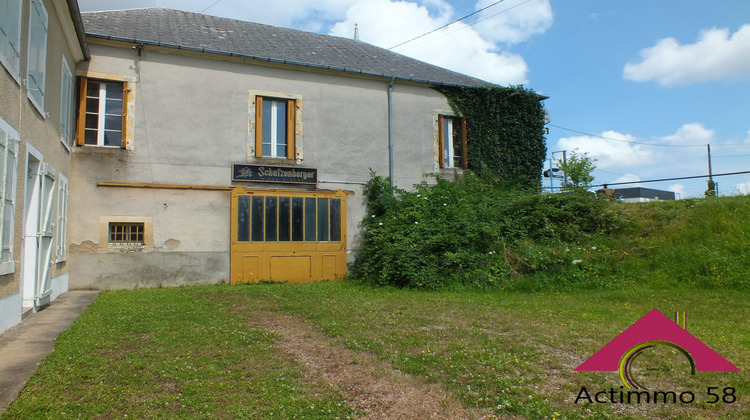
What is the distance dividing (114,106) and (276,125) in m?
3.69

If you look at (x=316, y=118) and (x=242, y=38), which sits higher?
(x=242, y=38)

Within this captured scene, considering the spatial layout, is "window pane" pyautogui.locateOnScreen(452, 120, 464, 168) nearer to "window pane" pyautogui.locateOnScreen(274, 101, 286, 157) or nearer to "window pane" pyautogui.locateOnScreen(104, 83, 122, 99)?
"window pane" pyautogui.locateOnScreen(274, 101, 286, 157)

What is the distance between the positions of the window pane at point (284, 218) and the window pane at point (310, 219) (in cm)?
46

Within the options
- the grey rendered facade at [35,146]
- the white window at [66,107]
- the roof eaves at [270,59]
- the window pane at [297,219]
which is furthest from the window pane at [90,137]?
the window pane at [297,219]

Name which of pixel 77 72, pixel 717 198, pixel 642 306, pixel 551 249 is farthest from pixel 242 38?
pixel 717 198

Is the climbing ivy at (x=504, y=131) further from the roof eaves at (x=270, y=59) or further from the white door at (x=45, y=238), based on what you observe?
the white door at (x=45, y=238)

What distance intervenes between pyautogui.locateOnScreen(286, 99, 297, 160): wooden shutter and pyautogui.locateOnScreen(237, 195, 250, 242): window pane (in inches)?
64.2

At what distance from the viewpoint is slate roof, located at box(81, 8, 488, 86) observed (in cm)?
1170

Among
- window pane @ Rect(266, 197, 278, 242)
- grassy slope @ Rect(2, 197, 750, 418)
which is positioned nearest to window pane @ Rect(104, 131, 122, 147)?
grassy slope @ Rect(2, 197, 750, 418)

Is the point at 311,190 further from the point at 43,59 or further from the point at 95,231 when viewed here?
the point at 43,59

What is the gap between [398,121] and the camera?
14.0 m

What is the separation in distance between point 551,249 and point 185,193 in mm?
8267

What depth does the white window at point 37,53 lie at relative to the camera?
22.2 feet

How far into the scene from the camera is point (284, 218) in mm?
12359
